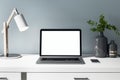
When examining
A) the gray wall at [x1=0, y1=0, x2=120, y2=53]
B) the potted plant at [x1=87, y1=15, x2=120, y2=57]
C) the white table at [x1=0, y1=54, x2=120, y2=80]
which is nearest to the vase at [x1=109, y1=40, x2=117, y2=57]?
the potted plant at [x1=87, y1=15, x2=120, y2=57]

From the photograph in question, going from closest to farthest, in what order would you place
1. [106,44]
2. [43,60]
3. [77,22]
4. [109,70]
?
[109,70] → [43,60] → [106,44] → [77,22]

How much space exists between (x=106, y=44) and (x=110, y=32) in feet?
0.68

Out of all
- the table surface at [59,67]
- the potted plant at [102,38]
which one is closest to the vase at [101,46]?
the potted plant at [102,38]

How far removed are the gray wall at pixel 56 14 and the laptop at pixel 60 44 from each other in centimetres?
14

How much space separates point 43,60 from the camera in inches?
79.1

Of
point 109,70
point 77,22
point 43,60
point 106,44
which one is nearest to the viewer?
point 109,70

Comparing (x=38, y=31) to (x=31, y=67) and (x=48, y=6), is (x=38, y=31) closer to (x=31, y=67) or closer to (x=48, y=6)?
(x=48, y=6)

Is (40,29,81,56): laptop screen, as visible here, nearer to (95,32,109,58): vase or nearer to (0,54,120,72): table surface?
(95,32,109,58): vase

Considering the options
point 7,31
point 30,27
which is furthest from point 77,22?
point 7,31

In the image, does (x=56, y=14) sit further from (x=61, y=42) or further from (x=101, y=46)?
(x=101, y=46)


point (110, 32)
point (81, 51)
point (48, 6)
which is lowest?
point (81, 51)

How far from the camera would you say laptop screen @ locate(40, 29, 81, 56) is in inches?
84.7

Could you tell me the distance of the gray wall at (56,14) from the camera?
7.48 ft

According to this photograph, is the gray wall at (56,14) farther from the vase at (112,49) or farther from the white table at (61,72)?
the white table at (61,72)
